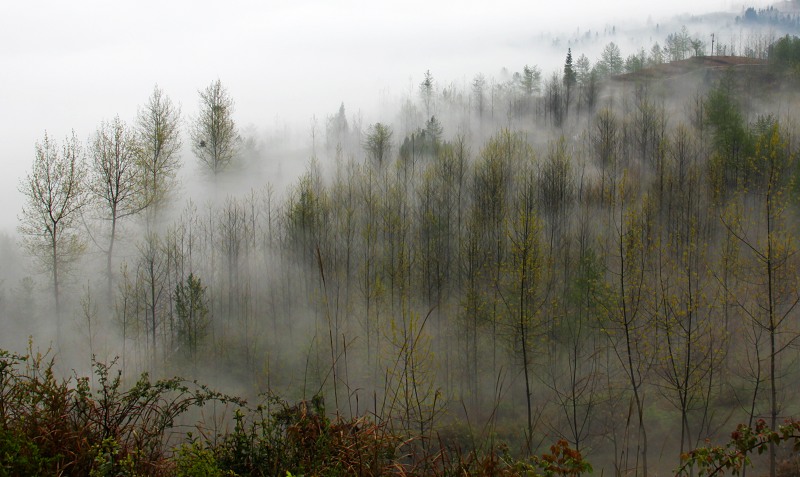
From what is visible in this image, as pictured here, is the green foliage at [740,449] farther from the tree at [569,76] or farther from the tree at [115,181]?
the tree at [569,76]

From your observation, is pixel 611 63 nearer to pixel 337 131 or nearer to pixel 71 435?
pixel 337 131

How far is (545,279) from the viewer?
75.3ft

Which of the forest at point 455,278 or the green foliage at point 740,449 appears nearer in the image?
the green foliage at point 740,449

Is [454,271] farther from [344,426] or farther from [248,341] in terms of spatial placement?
[344,426]

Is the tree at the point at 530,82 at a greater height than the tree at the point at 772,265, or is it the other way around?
the tree at the point at 530,82

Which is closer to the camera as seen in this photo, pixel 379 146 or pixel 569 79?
pixel 379 146

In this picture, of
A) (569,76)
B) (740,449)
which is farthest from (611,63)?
(740,449)

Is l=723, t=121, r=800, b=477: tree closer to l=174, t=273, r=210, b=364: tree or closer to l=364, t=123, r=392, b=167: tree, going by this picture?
l=174, t=273, r=210, b=364: tree

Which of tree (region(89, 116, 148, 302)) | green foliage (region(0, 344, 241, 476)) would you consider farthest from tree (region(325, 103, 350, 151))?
green foliage (region(0, 344, 241, 476))

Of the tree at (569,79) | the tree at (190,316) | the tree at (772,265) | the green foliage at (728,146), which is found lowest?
the tree at (190,316)

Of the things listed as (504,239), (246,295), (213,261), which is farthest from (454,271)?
(213,261)

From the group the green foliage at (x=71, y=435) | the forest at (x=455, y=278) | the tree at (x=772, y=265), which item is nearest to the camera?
A: the green foliage at (x=71, y=435)

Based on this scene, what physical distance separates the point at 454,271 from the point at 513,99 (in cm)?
3784

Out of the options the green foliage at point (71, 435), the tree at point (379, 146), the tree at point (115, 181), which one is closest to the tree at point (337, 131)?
the tree at point (379, 146)
